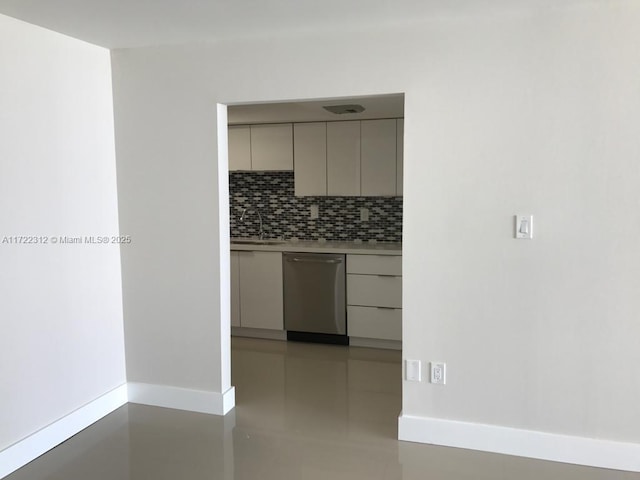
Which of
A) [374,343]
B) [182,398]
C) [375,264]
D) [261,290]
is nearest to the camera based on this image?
[182,398]

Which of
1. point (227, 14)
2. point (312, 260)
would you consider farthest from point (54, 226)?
point (312, 260)

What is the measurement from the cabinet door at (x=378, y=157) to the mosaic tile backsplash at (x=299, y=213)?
33cm

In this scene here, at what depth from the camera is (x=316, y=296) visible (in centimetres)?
498

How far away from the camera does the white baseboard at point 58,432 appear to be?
2.81 metres

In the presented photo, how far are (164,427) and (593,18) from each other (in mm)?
3181

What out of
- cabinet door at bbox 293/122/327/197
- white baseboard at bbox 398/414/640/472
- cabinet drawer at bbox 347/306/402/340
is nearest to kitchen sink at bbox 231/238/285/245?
cabinet door at bbox 293/122/327/197

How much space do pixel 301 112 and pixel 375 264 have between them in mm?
1438

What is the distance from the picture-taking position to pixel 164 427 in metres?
3.33

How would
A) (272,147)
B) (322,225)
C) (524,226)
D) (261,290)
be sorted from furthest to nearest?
(322,225), (272,147), (261,290), (524,226)

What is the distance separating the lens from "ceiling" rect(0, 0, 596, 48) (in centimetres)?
254

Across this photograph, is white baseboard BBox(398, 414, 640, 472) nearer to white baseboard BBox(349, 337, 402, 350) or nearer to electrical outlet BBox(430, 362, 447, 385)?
electrical outlet BBox(430, 362, 447, 385)

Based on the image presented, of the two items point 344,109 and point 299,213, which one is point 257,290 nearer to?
point 299,213

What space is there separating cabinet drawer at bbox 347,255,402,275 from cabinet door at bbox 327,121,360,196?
2.26 feet

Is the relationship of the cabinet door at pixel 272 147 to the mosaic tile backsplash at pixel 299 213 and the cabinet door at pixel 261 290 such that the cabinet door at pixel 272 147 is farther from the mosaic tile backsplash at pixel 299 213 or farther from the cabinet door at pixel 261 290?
the cabinet door at pixel 261 290
